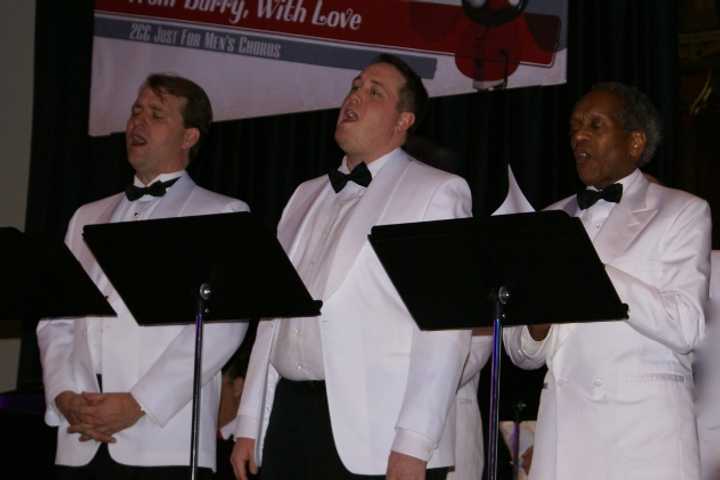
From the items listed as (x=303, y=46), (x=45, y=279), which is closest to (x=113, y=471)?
(x=45, y=279)

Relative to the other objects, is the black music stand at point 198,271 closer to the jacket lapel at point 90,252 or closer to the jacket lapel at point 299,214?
the jacket lapel at point 299,214

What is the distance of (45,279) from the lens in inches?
144

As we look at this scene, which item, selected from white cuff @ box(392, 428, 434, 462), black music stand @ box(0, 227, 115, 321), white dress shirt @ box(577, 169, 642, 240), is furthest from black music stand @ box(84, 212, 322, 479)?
white dress shirt @ box(577, 169, 642, 240)

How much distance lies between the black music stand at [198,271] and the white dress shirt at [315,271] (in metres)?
0.17

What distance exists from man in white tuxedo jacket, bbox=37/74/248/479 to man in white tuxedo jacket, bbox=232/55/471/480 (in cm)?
33

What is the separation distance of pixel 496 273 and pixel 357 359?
54 centimetres

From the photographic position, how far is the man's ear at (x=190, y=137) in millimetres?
4398

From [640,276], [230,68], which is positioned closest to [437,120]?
[230,68]

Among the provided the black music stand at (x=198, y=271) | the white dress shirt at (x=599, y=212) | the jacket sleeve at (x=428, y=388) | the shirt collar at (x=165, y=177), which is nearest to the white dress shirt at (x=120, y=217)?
the shirt collar at (x=165, y=177)

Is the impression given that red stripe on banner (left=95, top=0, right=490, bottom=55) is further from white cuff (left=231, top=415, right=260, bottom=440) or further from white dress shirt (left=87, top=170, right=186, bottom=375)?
white cuff (left=231, top=415, right=260, bottom=440)

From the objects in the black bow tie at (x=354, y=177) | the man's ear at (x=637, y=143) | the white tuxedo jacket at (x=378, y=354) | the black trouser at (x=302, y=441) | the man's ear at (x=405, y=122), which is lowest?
the black trouser at (x=302, y=441)

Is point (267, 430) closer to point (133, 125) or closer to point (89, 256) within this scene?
point (89, 256)

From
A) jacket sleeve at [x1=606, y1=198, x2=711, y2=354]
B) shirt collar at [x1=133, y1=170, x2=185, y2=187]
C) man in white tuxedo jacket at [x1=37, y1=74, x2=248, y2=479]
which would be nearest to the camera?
jacket sleeve at [x1=606, y1=198, x2=711, y2=354]

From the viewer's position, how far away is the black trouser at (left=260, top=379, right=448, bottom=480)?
3.39 m
